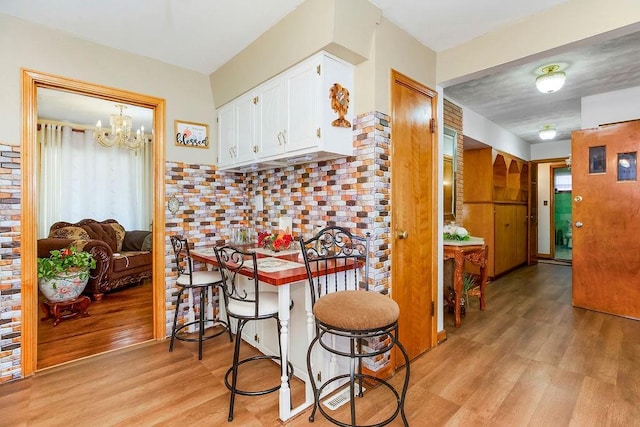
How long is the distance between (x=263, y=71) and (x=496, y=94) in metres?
2.83

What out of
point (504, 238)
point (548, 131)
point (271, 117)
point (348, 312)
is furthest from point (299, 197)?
point (548, 131)

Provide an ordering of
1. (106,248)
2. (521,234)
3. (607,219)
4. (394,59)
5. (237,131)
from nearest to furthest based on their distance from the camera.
A: (394,59) < (237,131) < (607,219) < (106,248) < (521,234)

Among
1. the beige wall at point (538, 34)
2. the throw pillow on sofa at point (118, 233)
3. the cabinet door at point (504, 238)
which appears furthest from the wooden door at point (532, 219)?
the throw pillow on sofa at point (118, 233)

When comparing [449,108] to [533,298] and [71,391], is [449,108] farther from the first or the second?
[71,391]

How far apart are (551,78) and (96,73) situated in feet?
13.1

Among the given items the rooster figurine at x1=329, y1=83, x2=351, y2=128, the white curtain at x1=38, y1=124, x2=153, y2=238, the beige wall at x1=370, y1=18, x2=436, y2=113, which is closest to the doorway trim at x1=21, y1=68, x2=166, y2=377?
the rooster figurine at x1=329, y1=83, x2=351, y2=128

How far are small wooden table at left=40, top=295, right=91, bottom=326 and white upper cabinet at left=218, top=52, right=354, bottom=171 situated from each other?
8.13 ft

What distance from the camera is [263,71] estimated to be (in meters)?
2.46

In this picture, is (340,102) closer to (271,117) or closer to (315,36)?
(315,36)

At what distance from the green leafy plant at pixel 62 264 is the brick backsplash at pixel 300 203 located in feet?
3.73

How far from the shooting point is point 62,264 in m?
3.26

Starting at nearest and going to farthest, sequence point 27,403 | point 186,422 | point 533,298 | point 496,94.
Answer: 1. point 186,422
2. point 27,403
3. point 496,94
4. point 533,298

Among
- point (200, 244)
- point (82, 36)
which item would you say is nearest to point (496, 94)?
point (200, 244)

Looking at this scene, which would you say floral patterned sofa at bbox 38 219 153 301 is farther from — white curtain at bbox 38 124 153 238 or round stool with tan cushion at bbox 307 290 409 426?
round stool with tan cushion at bbox 307 290 409 426
